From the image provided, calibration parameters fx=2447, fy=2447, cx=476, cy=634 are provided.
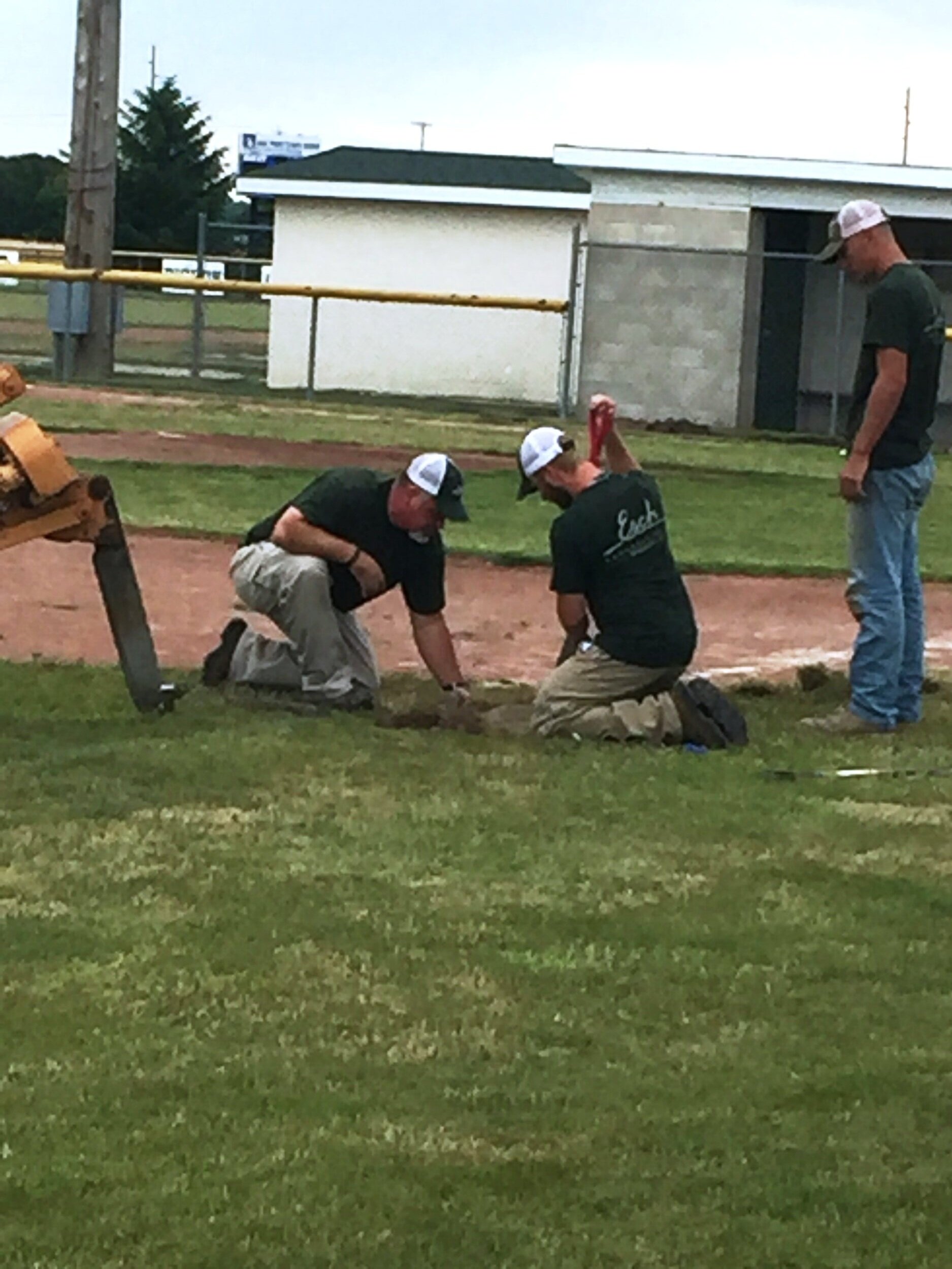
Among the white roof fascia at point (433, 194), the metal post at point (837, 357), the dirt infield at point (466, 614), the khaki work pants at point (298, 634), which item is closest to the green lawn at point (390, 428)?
the metal post at point (837, 357)

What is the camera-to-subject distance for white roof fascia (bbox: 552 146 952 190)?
1129 inches

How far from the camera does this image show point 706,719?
880 cm

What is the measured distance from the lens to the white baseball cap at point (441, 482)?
28.8ft

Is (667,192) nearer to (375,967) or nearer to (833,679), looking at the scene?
(833,679)

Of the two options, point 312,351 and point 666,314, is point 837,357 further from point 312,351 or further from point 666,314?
point 312,351

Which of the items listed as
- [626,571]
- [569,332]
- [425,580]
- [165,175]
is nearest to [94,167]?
[569,332]

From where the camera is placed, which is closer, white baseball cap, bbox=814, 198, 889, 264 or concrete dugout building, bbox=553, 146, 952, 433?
white baseball cap, bbox=814, 198, 889, 264

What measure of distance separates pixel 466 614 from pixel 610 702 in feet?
10.7

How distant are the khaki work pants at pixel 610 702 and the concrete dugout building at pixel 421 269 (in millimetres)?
24234

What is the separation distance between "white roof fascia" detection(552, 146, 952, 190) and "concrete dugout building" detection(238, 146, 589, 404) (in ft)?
14.4

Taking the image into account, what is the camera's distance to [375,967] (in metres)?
5.76

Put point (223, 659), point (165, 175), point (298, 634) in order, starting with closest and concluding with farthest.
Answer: point (298, 634) → point (223, 659) → point (165, 175)

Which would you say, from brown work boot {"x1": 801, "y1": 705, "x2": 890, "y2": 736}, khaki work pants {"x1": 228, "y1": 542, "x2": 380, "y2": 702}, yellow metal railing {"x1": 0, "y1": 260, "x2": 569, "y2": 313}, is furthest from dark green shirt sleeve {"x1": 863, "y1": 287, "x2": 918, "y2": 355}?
yellow metal railing {"x1": 0, "y1": 260, "x2": 569, "y2": 313}

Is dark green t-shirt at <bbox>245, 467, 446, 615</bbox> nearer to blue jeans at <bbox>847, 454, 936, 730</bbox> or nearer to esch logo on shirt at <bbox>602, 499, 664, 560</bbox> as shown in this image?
esch logo on shirt at <bbox>602, 499, 664, 560</bbox>
